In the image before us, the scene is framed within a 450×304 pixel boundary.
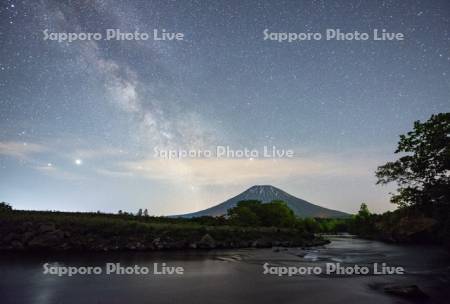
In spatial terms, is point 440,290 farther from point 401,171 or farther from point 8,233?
point 8,233

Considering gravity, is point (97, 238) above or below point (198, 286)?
above

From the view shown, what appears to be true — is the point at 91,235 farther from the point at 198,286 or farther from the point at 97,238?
the point at 198,286

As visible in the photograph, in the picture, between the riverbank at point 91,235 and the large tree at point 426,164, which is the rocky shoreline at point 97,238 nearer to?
the riverbank at point 91,235

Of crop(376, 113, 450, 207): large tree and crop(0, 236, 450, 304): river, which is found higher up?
crop(376, 113, 450, 207): large tree

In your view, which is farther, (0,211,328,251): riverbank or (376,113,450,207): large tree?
(0,211,328,251): riverbank

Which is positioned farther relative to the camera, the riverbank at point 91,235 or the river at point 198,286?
the riverbank at point 91,235

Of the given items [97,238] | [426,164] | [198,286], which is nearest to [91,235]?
[97,238]

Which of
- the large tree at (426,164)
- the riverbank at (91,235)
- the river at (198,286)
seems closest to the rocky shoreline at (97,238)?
the riverbank at (91,235)

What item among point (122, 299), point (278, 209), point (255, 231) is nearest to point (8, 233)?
point (122, 299)

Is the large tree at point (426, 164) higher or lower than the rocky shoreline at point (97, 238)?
higher

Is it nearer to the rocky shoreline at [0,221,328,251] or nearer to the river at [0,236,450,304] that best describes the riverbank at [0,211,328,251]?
the rocky shoreline at [0,221,328,251]

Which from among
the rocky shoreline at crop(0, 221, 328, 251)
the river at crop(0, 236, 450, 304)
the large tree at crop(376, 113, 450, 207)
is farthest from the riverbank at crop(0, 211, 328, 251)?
the large tree at crop(376, 113, 450, 207)
